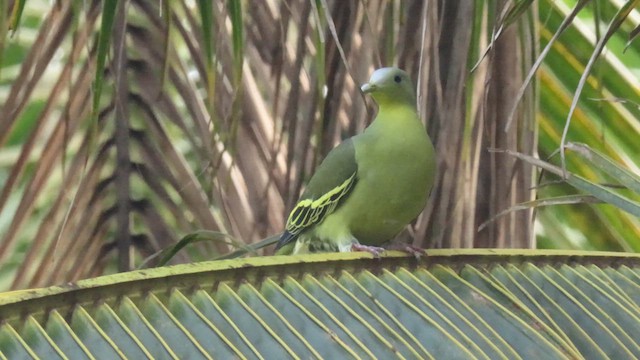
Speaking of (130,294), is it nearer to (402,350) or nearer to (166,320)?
(166,320)

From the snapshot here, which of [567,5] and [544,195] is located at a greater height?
[567,5]

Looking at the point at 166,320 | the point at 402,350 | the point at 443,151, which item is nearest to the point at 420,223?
the point at 443,151

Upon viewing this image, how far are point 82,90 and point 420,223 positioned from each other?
2.19 feet

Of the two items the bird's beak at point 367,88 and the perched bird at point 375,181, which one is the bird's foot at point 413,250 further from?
the bird's beak at point 367,88

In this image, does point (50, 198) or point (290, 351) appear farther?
point (50, 198)

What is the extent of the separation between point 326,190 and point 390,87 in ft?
0.59

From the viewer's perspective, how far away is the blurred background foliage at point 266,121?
1.59m

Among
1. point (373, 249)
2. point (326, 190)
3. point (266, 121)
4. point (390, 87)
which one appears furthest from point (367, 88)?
point (266, 121)

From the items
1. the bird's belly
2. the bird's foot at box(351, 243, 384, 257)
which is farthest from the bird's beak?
the bird's foot at box(351, 243, 384, 257)

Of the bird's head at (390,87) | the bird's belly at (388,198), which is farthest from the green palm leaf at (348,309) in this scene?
the bird's head at (390,87)

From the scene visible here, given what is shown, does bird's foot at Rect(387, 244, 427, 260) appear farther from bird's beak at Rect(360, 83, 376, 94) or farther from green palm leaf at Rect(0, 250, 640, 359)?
bird's beak at Rect(360, 83, 376, 94)

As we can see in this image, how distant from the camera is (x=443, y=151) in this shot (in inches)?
62.7

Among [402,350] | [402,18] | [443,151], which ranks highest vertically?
[402,18]

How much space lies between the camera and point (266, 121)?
1907 millimetres
